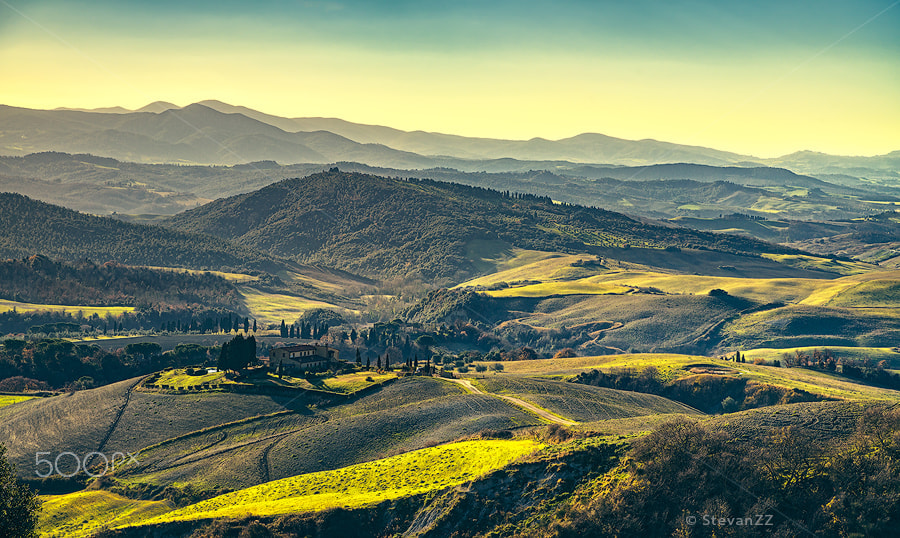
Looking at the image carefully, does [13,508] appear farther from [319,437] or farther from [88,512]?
[319,437]

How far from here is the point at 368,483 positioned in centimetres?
10969

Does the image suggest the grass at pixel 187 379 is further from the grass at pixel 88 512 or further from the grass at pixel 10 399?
the grass at pixel 88 512

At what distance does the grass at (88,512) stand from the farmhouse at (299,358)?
5473 cm

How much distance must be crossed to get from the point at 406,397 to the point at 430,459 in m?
36.4

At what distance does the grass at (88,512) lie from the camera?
10319 centimetres

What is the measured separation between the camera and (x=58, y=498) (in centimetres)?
11425

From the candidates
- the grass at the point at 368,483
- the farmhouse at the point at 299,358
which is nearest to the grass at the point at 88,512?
the grass at the point at 368,483

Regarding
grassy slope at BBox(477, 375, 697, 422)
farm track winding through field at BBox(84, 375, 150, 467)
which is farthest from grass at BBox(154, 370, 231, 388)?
grassy slope at BBox(477, 375, 697, 422)

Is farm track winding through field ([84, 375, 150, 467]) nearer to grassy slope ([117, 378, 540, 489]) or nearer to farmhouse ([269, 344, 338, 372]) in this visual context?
grassy slope ([117, 378, 540, 489])

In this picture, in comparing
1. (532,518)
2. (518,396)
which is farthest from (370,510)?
(518,396)

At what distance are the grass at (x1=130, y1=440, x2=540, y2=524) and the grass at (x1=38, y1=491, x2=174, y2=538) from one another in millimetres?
5357

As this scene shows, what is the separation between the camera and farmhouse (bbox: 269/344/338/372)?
170 metres

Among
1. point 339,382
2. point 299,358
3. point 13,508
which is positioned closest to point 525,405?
point 339,382

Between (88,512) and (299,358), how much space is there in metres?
66.3
